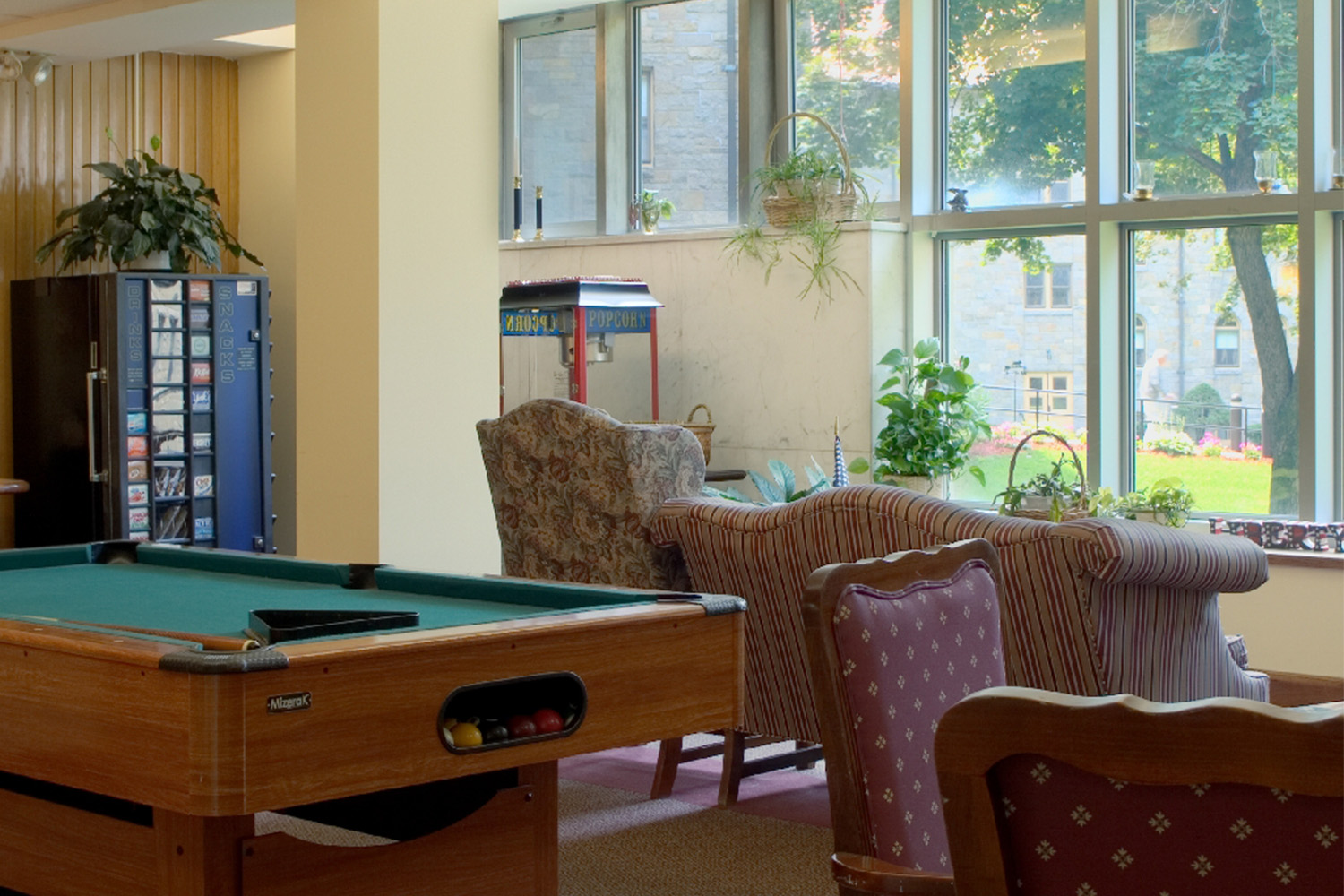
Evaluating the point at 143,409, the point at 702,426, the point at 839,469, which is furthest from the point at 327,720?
the point at 143,409

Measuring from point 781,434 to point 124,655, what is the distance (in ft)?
17.1

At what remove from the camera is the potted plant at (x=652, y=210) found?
7.71m

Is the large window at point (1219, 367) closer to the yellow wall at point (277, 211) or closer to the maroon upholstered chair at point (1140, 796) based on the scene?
the yellow wall at point (277, 211)

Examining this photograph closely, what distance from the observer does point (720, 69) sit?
25.1ft

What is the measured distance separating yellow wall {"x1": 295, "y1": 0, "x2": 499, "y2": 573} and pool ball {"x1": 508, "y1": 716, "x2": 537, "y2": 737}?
10.2 ft

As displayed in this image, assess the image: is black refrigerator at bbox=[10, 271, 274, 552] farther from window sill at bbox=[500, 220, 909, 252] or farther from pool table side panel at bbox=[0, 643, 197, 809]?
pool table side panel at bbox=[0, 643, 197, 809]

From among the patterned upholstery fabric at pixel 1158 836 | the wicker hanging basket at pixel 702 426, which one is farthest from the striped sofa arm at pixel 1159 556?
the wicker hanging basket at pixel 702 426

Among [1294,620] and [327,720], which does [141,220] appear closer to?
[1294,620]

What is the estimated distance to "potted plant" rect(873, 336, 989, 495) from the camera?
21.6 ft

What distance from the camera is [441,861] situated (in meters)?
2.46

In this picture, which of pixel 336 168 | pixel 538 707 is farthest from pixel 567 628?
pixel 336 168

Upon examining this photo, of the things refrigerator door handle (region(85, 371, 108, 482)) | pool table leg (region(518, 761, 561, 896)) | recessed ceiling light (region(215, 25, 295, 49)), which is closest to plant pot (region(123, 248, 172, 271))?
refrigerator door handle (region(85, 371, 108, 482))

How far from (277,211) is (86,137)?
1.06 m

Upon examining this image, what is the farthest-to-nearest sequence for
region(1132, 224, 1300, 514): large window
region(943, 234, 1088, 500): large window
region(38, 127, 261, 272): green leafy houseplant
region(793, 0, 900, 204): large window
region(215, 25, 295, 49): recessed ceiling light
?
region(215, 25, 295, 49): recessed ceiling light, region(38, 127, 261, 272): green leafy houseplant, region(793, 0, 900, 204): large window, region(943, 234, 1088, 500): large window, region(1132, 224, 1300, 514): large window
